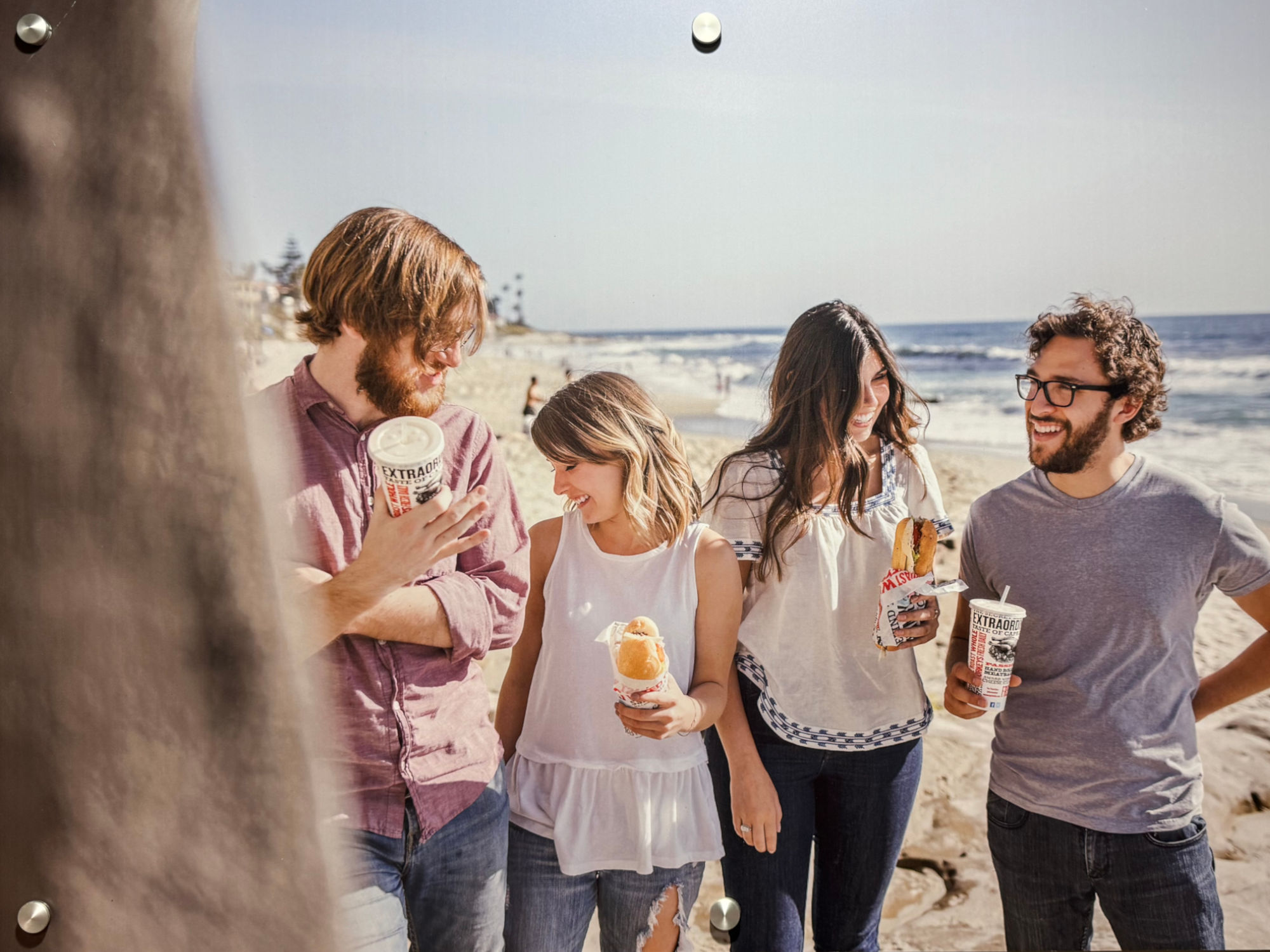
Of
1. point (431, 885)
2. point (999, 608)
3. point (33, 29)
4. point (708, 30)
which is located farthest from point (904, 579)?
point (33, 29)

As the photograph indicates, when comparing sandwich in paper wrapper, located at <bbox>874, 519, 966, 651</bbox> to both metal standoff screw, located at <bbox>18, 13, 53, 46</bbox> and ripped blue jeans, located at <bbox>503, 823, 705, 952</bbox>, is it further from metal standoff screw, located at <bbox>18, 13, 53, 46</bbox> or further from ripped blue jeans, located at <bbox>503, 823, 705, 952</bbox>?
metal standoff screw, located at <bbox>18, 13, 53, 46</bbox>

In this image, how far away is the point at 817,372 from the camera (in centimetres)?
185

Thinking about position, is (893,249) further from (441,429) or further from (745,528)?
(441,429)

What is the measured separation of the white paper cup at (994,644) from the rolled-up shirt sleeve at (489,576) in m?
0.94

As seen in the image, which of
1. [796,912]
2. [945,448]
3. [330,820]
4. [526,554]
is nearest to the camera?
[330,820]

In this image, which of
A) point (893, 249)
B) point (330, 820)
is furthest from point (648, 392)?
point (330, 820)

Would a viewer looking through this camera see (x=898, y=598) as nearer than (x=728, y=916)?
Yes

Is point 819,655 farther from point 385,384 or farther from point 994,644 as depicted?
point 385,384

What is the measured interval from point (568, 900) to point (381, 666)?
66 cm

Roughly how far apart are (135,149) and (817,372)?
1427mm

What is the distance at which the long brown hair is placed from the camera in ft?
6.03

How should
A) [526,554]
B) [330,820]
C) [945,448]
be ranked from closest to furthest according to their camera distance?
[330,820], [526,554], [945,448]

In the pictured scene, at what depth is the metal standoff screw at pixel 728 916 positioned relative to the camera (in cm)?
190

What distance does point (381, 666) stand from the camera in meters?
1.55
